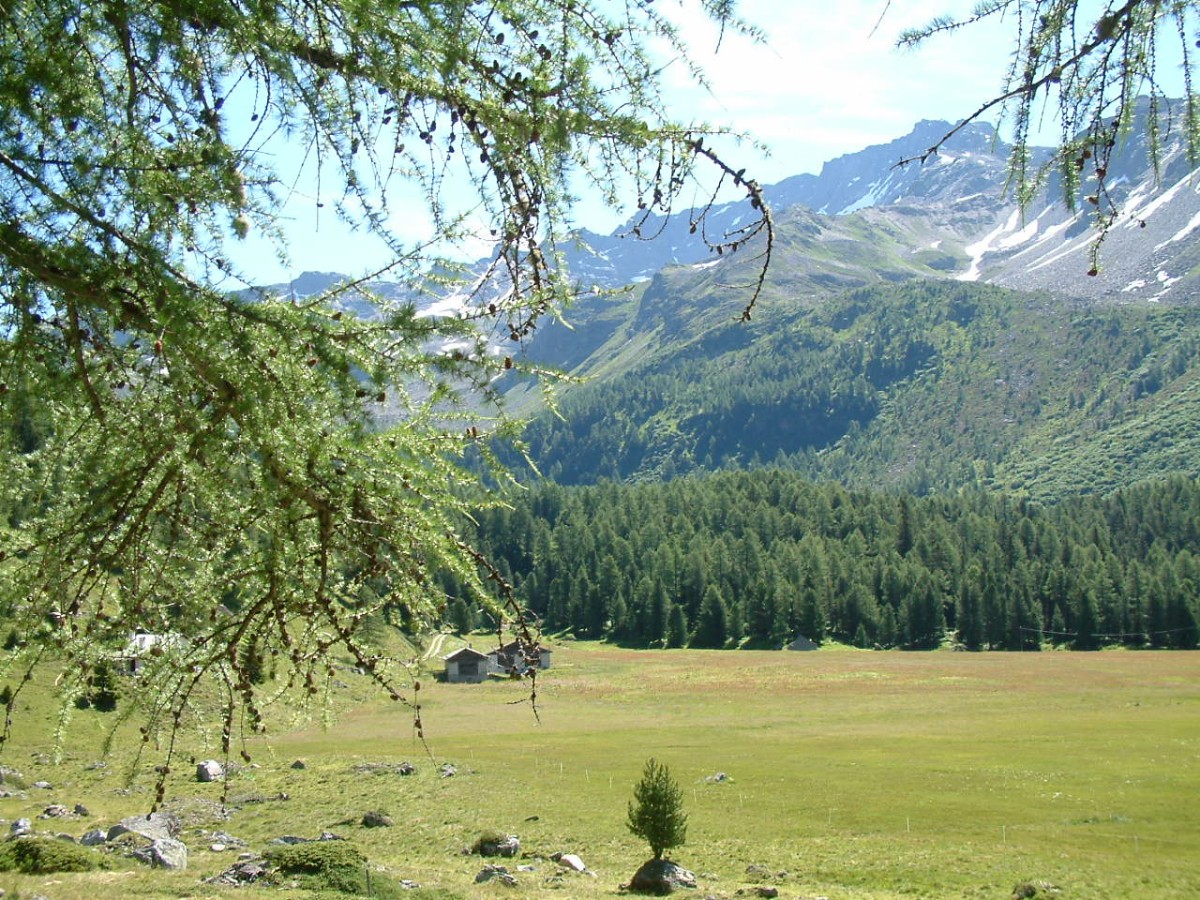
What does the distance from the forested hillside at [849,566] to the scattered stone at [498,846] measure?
83.4 metres

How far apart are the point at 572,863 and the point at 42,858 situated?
41.0 ft

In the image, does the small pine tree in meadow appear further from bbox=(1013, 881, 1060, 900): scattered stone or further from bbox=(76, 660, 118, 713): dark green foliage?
bbox=(76, 660, 118, 713): dark green foliage

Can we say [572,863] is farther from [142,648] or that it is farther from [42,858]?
[142,648]

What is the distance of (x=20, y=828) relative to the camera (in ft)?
81.8

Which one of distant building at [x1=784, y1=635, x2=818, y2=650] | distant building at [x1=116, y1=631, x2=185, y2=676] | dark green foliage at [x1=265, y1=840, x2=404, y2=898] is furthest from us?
distant building at [x1=784, y1=635, x2=818, y2=650]

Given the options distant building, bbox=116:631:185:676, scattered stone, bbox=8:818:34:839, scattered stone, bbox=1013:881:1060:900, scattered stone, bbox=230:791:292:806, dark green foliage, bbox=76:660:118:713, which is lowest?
scattered stone, bbox=230:791:292:806

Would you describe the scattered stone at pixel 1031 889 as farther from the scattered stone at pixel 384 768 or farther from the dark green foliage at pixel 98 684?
the scattered stone at pixel 384 768

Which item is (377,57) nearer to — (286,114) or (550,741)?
(286,114)

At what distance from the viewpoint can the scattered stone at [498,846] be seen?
86.2ft

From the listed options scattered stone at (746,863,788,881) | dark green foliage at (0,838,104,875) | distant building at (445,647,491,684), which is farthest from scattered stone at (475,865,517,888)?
distant building at (445,647,491,684)

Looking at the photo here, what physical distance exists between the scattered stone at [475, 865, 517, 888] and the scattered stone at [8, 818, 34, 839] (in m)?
11.4

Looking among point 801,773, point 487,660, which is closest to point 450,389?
point 801,773

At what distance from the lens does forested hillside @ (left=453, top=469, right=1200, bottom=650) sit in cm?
10888

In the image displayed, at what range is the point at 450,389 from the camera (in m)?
3.86
